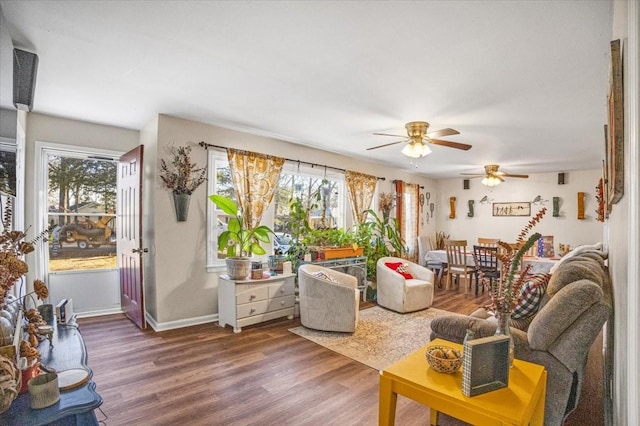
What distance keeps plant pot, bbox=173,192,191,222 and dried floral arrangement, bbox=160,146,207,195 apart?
0.05 m

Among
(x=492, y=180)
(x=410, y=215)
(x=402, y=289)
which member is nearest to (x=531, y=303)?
(x=402, y=289)

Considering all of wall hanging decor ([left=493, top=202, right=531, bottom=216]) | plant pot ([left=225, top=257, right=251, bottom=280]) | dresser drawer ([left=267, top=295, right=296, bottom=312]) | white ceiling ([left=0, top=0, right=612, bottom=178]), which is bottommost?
dresser drawer ([left=267, top=295, right=296, bottom=312])

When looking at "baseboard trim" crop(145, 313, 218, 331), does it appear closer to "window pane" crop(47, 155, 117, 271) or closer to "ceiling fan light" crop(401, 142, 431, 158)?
"window pane" crop(47, 155, 117, 271)

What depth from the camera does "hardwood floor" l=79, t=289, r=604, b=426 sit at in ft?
7.41

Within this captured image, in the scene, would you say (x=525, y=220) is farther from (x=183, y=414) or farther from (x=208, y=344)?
(x=183, y=414)

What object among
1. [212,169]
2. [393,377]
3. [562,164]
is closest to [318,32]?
[393,377]

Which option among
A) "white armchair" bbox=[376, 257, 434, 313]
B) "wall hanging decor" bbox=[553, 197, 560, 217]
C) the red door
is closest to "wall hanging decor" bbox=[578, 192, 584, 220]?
"wall hanging decor" bbox=[553, 197, 560, 217]

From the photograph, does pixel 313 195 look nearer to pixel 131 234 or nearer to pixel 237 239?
pixel 237 239

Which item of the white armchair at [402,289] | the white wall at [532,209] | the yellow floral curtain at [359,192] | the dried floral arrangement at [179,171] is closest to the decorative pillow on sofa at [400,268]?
the white armchair at [402,289]

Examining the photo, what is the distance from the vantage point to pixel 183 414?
2.25 metres

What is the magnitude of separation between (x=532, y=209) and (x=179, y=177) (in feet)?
24.5

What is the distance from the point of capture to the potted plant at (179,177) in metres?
3.89

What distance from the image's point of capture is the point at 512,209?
7801 millimetres

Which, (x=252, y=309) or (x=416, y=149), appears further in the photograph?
(x=252, y=309)
